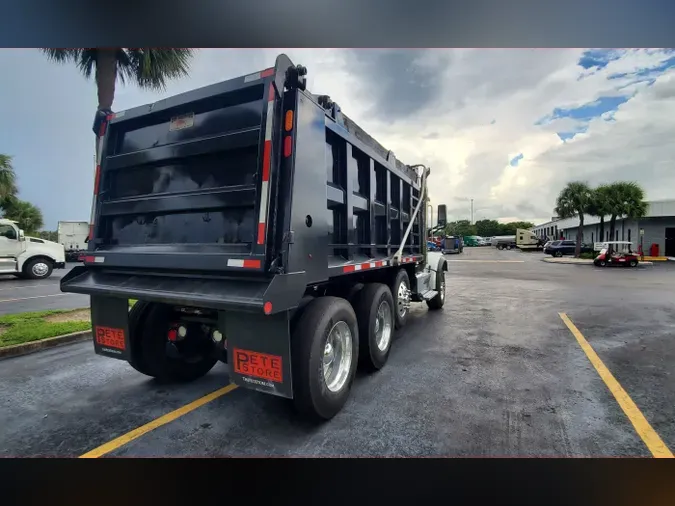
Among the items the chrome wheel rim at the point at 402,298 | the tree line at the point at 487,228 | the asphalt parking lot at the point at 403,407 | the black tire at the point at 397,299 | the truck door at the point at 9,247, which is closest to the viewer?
the asphalt parking lot at the point at 403,407

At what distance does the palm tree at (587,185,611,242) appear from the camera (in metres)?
29.9

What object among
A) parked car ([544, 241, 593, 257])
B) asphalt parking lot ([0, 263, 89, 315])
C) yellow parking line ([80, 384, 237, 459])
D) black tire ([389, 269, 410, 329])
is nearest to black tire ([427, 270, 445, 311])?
black tire ([389, 269, 410, 329])

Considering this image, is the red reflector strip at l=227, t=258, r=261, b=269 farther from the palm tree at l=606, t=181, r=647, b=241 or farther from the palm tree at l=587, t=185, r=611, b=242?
the palm tree at l=587, t=185, r=611, b=242

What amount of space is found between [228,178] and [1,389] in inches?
142

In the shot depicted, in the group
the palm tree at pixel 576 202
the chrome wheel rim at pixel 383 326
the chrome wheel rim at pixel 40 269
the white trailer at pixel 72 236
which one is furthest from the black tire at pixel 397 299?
the palm tree at pixel 576 202

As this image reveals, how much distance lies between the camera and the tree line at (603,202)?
27797 millimetres

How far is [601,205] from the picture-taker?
101 feet

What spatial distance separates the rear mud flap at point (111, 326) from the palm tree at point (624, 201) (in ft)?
107

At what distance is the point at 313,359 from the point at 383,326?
2.19m

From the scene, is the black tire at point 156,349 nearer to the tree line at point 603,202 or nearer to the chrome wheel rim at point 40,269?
the chrome wheel rim at point 40,269

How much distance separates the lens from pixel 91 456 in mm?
2955
